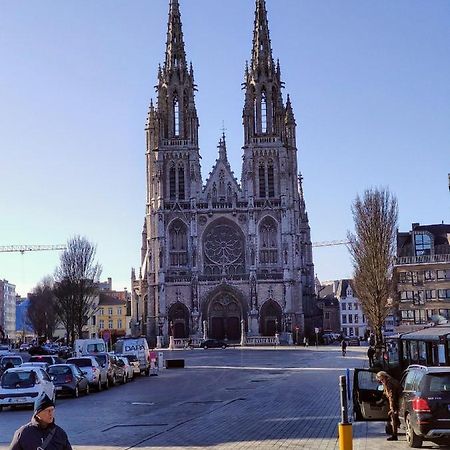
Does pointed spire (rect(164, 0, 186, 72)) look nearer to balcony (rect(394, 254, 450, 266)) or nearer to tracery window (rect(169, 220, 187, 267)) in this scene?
tracery window (rect(169, 220, 187, 267))

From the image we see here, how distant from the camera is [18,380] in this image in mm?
25250

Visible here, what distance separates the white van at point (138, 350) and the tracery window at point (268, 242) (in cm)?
4782

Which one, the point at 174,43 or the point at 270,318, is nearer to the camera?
the point at 270,318

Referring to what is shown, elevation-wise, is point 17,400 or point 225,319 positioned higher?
point 225,319

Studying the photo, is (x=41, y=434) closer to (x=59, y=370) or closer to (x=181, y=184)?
(x=59, y=370)

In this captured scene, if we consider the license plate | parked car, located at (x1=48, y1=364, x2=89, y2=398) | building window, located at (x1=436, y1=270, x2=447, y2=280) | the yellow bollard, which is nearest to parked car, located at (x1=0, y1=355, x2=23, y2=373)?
parked car, located at (x1=48, y1=364, x2=89, y2=398)

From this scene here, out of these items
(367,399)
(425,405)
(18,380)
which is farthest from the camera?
(18,380)

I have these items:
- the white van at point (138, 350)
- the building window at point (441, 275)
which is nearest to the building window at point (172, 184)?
the building window at point (441, 275)

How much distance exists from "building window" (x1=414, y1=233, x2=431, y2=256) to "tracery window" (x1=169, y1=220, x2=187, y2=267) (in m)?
29.0

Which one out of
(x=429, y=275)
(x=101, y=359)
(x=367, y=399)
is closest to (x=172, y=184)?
(x=429, y=275)

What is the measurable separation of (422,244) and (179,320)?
31086 millimetres

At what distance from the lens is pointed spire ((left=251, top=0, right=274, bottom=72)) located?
3939 inches

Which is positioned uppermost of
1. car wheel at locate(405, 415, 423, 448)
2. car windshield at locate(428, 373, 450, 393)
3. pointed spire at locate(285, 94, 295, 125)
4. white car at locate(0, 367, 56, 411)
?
pointed spire at locate(285, 94, 295, 125)

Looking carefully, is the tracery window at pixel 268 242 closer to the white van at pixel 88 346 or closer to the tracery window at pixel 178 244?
the tracery window at pixel 178 244
